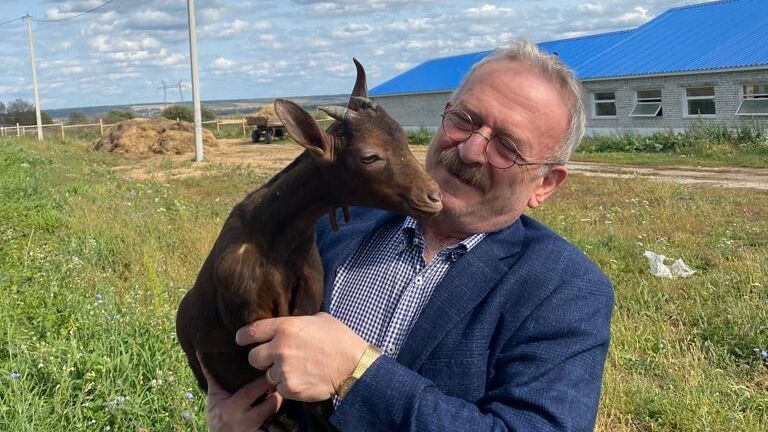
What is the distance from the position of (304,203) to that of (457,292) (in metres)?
0.54

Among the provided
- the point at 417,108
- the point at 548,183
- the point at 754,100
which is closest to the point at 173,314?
the point at 548,183

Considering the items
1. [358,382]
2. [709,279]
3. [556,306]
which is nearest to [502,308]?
[556,306]

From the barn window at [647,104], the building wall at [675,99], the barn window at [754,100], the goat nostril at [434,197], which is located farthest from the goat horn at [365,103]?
the barn window at [647,104]

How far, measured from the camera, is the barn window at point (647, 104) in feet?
92.7

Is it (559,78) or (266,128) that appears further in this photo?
(266,128)

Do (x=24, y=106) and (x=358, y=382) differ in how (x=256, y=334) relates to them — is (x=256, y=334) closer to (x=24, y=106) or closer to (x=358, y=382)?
(x=358, y=382)

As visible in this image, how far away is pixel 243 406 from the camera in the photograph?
221 centimetres

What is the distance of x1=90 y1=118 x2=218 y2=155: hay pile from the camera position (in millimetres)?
29062

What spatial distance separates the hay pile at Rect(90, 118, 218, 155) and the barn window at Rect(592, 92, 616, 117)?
53.0ft

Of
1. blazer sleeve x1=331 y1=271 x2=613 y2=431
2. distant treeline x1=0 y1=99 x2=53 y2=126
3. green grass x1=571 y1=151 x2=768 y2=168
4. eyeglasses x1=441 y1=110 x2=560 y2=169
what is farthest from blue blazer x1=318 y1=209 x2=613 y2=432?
distant treeline x1=0 y1=99 x2=53 y2=126

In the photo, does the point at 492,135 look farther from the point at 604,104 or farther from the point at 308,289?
the point at 604,104

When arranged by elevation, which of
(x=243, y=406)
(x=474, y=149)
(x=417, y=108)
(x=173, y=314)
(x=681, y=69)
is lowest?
(x=173, y=314)

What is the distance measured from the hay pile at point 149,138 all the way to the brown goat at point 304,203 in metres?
28.0

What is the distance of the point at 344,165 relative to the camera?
1.86m
